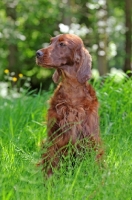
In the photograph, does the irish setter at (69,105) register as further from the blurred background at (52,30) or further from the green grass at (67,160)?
the blurred background at (52,30)

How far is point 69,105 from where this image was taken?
4.40 meters

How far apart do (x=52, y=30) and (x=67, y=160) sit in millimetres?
11991

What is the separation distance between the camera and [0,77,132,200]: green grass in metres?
3.58

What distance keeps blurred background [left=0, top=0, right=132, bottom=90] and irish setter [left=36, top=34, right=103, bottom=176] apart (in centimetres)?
648

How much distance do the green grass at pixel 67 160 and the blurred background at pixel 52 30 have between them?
5.15m

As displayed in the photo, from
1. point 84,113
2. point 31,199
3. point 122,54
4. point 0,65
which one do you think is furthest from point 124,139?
point 0,65

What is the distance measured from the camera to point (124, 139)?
4.99m

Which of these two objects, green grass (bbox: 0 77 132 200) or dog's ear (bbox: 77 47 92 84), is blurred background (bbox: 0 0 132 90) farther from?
dog's ear (bbox: 77 47 92 84)

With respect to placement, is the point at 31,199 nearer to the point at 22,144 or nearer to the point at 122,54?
the point at 22,144

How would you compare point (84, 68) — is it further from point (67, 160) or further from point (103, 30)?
point (103, 30)

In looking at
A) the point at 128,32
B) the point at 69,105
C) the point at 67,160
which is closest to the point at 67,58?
the point at 69,105

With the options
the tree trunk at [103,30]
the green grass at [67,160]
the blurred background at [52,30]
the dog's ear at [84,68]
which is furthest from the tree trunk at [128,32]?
the dog's ear at [84,68]

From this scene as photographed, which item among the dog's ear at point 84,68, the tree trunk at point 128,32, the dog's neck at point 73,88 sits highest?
the dog's ear at point 84,68

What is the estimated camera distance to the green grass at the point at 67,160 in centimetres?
358
